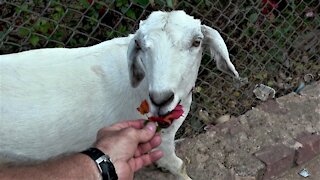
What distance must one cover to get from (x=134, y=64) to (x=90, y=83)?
29 cm

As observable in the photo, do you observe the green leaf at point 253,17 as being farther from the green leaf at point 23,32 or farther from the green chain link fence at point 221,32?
the green leaf at point 23,32

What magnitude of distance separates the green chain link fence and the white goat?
44 cm

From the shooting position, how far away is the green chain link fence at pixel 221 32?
3322 millimetres

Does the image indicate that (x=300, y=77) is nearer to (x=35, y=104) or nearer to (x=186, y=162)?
(x=186, y=162)

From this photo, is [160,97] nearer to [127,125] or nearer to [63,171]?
[127,125]

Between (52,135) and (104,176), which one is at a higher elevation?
(104,176)

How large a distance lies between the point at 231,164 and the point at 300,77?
1.07 m

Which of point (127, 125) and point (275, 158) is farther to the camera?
point (275, 158)

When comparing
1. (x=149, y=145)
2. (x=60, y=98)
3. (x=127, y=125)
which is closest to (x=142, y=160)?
(x=149, y=145)

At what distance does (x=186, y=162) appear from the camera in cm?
329

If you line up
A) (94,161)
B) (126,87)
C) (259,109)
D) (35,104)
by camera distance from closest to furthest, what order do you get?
(94,161) → (35,104) → (126,87) → (259,109)

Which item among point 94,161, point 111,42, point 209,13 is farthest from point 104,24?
point 94,161

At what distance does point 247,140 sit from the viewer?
11.1 feet

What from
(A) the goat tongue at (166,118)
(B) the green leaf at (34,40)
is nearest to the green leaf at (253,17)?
(B) the green leaf at (34,40)
